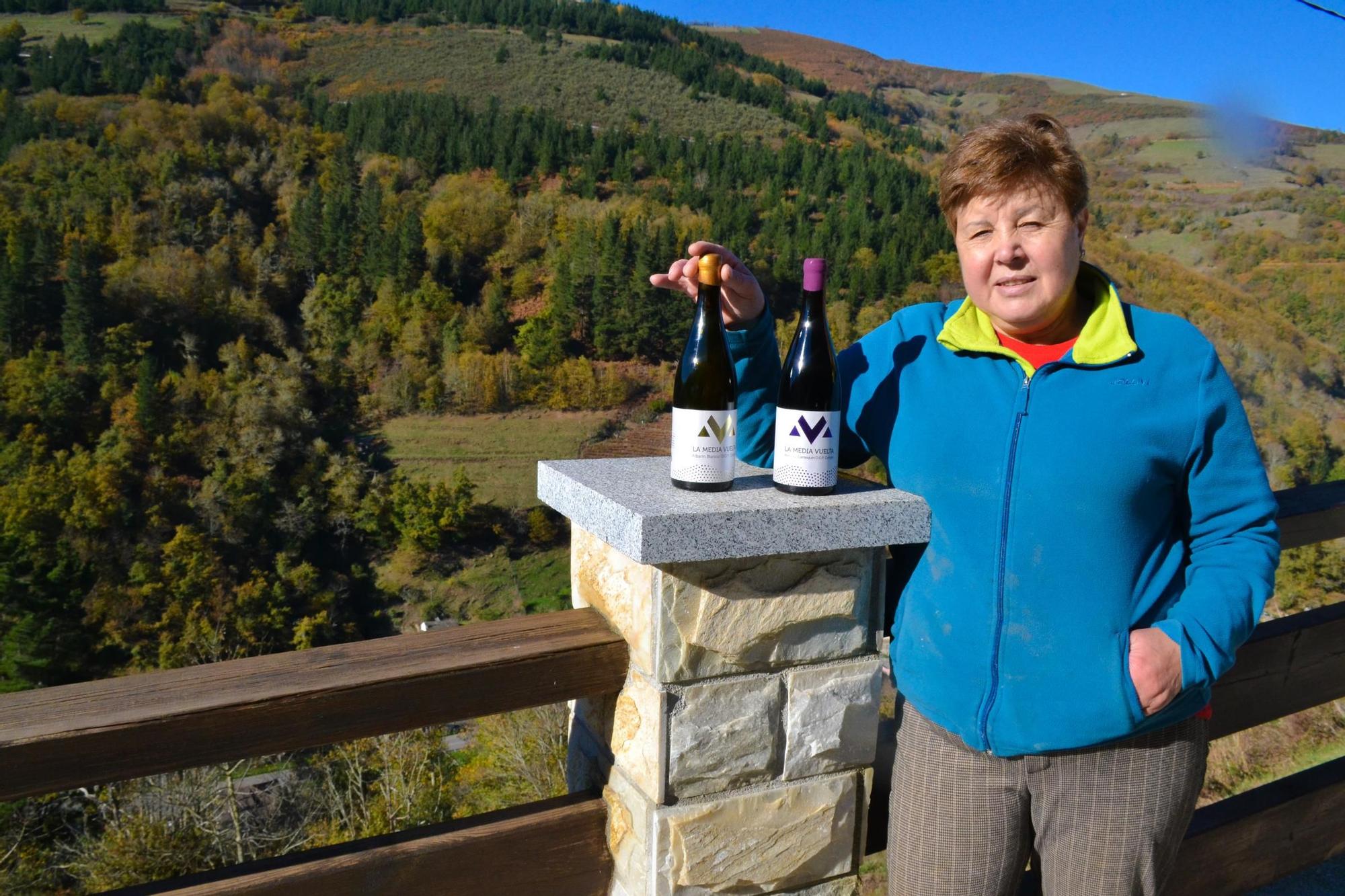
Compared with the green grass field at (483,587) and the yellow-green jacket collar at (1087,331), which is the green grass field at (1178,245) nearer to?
the green grass field at (483,587)

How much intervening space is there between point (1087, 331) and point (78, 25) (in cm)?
3300

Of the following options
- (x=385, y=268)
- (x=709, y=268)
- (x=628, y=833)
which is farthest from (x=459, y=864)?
(x=385, y=268)

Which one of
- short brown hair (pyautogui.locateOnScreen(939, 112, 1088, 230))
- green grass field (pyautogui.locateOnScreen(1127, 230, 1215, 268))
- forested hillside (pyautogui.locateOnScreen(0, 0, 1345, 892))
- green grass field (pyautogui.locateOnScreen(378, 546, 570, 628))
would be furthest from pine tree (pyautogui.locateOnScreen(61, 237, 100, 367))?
green grass field (pyautogui.locateOnScreen(1127, 230, 1215, 268))

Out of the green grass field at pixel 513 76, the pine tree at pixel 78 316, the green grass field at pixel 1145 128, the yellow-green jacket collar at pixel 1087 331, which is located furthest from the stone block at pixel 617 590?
the green grass field at pixel 1145 128

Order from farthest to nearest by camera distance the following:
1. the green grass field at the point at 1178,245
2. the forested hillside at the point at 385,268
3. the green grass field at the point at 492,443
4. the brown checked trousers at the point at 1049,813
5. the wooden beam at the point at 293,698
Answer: the green grass field at the point at 1178,245 → the green grass field at the point at 492,443 → the forested hillside at the point at 385,268 → the brown checked trousers at the point at 1049,813 → the wooden beam at the point at 293,698

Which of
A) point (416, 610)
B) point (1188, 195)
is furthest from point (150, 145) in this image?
point (1188, 195)

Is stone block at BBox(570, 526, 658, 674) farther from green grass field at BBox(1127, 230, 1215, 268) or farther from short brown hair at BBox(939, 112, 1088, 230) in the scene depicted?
green grass field at BBox(1127, 230, 1215, 268)

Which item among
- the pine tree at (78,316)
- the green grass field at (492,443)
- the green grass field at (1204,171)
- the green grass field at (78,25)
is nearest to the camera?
the green grass field at (492,443)

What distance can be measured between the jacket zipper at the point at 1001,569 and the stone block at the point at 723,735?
0.65 feet

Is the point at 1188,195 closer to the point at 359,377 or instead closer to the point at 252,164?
the point at 359,377

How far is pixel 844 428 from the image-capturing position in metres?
1.00

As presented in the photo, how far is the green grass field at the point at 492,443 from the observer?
22.3 m

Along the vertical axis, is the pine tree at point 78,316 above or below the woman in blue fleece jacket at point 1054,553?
below

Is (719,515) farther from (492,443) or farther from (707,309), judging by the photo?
(492,443)
